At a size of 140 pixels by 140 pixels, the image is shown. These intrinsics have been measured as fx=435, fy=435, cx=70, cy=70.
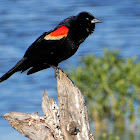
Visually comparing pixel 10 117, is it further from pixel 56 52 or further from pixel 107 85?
pixel 107 85

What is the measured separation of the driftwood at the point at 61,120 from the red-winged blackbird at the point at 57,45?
0.82 metres

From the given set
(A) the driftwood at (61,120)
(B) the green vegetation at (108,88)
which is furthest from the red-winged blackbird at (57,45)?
(B) the green vegetation at (108,88)

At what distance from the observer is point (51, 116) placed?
4250mm

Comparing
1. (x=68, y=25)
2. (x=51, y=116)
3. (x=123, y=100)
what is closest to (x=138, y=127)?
(x=123, y=100)

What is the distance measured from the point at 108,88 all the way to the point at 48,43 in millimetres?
2569

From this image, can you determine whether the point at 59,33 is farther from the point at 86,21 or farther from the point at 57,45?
the point at 86,21

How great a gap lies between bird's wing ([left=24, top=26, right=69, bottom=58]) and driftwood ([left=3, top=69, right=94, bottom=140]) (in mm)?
858

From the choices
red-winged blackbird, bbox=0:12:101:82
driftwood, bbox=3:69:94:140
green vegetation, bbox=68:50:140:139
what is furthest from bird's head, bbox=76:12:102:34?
green vegetation, bbox=68:50:140:139

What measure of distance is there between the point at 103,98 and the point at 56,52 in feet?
8.70

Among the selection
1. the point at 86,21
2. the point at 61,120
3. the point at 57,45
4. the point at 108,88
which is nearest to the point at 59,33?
the point at 57,45

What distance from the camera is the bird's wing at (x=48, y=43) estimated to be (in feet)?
16.4

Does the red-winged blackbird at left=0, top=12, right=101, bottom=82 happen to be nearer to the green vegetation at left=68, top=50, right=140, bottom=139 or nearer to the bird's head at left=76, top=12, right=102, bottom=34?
the bird's head at left=76, top=12, right=102, bottom=34

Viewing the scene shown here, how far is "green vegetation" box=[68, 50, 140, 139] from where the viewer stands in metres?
7.41

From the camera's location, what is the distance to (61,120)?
4.14m
